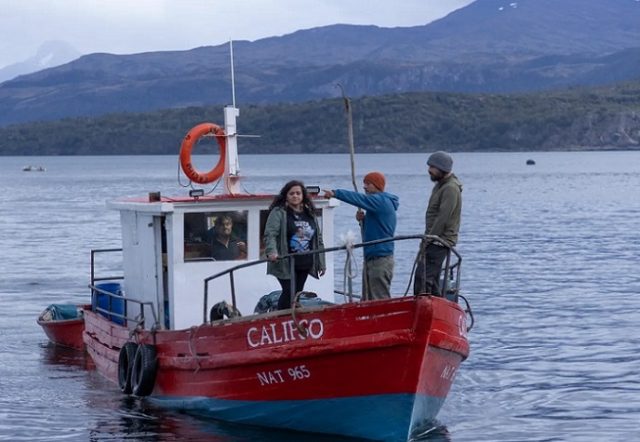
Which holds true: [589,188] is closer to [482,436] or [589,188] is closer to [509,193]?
[509,193]

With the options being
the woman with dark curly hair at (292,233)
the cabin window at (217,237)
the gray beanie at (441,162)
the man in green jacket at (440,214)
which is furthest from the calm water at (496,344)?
the gray beanie at (441,162)

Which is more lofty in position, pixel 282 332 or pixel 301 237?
pixel 301 237

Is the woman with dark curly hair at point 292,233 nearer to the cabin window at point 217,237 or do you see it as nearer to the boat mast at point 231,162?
the cabin window at point 217,237

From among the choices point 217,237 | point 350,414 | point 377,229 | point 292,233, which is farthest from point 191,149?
point 350,414

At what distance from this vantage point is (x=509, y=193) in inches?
3317

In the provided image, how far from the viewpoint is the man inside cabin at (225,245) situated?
16.7 m

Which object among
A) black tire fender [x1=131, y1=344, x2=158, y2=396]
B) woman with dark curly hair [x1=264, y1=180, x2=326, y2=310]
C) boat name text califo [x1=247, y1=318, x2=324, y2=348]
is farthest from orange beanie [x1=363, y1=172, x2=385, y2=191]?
black tire fender [x1=131, y1=344, x2=158, y2=396]

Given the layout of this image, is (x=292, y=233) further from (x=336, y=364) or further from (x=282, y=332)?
(x=336, y=364)

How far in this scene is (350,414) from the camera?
1464 cm

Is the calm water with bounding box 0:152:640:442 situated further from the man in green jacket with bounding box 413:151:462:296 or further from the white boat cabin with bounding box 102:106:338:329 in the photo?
the man in green jacket with bounding box 413:151:462:296

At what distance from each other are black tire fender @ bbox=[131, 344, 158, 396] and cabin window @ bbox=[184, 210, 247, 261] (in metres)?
1.22

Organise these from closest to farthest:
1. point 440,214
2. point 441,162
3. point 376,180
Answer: point 441,162
point 440,214
point 376,180

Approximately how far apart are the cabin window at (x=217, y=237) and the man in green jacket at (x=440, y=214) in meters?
2.88

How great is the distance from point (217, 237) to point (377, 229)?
2.52 m
